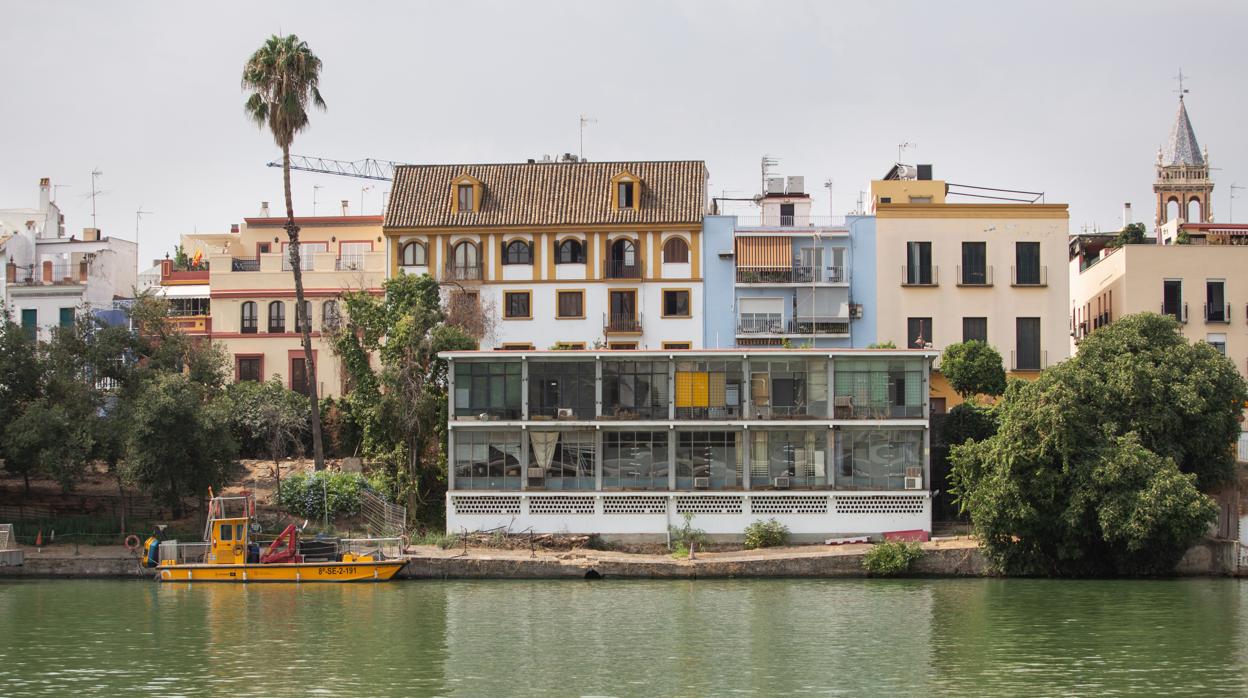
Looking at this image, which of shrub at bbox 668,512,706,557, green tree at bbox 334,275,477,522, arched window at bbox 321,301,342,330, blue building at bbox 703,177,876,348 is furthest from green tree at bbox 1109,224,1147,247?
arched window at bbox 321,301,342,330

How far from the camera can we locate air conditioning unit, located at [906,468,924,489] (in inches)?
2138

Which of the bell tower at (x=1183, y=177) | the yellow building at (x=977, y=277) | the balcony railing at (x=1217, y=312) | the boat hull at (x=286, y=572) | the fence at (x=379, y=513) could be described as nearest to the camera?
the boat hull at (x=286, y=572)

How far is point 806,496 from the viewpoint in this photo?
54375 millimetres

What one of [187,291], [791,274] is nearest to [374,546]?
[791,274]

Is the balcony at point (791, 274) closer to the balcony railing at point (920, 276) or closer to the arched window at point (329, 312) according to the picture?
the balcony railing at point (920, 276)

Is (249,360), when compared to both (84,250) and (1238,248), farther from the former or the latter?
(1238,248)

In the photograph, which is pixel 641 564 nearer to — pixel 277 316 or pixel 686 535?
pixel 686 535

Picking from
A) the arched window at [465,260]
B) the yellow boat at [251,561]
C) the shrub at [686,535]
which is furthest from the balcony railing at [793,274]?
the yellow boat at [251,561]

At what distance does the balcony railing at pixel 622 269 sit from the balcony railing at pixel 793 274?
4.59 m

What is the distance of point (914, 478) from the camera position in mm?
54375

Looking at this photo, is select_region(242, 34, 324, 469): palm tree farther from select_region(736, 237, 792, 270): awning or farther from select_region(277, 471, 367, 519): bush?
select_region(736, 237, 792, 270): awning

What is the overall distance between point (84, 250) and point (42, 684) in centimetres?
4710

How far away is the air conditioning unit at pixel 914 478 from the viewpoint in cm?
5431

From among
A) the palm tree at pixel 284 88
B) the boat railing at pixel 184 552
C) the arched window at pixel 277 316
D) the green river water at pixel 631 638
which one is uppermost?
the palm tree at pixel 284 88
